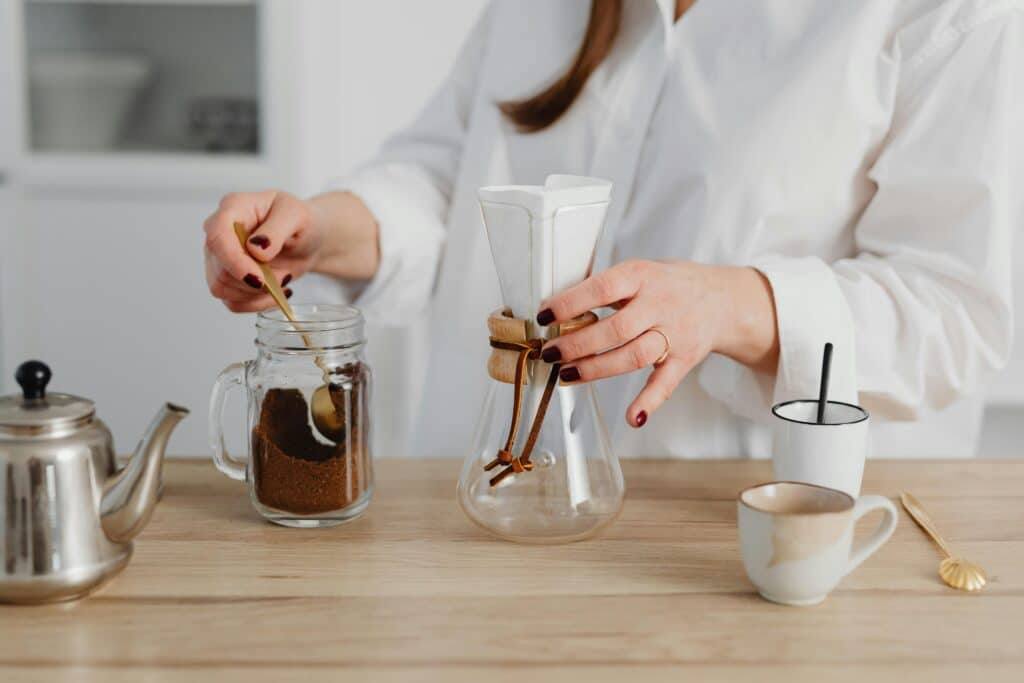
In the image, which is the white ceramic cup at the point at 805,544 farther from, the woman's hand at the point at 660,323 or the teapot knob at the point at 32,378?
the teapot knob at the point at 32,378

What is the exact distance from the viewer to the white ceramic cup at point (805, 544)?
0.74 meters

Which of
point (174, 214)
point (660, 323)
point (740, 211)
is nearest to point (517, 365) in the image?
point (660, 323)

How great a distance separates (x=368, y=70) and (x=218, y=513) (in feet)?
5.59

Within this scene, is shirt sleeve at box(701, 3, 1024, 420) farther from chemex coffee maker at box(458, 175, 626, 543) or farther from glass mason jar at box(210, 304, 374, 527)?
glass mason jar at box(210, 304, 374, 527)

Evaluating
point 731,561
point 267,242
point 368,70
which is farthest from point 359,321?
point 368,70

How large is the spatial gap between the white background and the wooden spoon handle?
5.12ft

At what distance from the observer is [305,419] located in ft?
2.85

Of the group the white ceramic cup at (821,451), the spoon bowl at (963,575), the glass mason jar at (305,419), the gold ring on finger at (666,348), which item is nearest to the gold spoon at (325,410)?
the glass mason jar at (305,419)

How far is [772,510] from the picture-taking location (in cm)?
79

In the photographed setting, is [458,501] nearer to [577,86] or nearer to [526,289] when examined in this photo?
[526,289]

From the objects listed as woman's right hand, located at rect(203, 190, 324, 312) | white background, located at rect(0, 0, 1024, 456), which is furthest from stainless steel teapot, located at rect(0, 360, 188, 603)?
white background, located at rect(0, 0, 1024, 456)

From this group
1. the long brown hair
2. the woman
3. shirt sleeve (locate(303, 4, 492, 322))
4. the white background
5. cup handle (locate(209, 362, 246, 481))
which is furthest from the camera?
the white background

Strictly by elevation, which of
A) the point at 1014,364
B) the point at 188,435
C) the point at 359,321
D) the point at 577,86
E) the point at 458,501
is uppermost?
the point at 577,86

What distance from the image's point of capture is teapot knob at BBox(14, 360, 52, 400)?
2.43 ft
